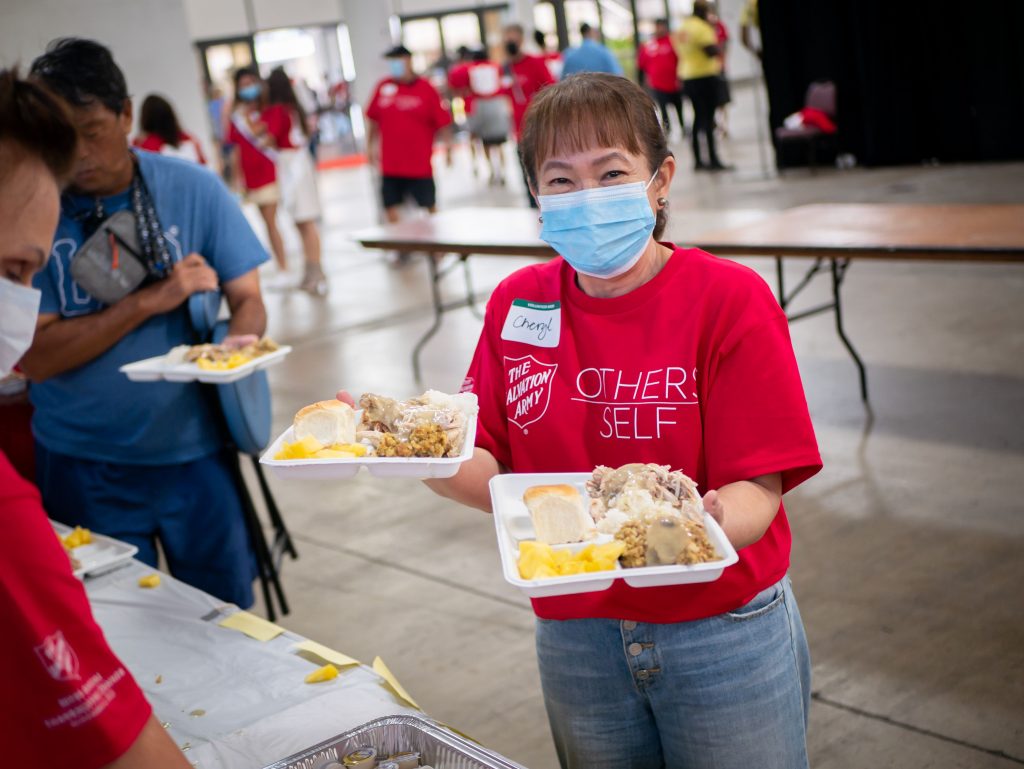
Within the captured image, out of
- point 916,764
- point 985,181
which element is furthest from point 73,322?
point 985,181

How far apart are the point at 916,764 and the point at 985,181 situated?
29.0 feet

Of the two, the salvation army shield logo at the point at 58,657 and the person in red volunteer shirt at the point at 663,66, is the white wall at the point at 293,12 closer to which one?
the person in red volunteer shirt at the point at 663,66

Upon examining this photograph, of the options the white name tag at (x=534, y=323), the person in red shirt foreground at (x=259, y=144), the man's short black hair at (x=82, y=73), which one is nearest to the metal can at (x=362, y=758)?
the white name tag at (x=534, y=323)

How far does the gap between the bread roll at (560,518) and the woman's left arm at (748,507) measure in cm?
17

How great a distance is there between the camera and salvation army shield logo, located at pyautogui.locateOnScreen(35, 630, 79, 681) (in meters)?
0.94

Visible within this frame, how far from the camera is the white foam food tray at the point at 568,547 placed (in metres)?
1.21

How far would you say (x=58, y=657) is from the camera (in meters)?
0.95

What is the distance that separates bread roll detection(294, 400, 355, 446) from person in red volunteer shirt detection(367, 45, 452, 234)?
8.54 meters

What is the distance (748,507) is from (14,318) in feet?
3.31

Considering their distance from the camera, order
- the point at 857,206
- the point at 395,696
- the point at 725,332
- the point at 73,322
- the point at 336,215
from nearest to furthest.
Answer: the point at 725,332 < the point at 395,696 < the point at 73,322 < the point at 857,206 < the point at 336,215

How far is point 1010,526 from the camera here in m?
3.76

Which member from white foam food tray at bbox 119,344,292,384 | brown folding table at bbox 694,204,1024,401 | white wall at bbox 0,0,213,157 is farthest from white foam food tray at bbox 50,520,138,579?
white wall at bbox 0,0,213,157

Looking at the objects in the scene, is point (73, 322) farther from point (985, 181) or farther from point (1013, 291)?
point (985, 181)

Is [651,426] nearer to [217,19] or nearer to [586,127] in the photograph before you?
[586,127]
